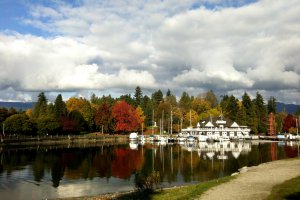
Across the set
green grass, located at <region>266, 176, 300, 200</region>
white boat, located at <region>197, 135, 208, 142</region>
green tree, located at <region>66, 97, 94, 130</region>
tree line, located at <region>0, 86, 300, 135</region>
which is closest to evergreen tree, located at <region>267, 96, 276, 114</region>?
tree line, located at <region>0, 86, 300, 135</region>

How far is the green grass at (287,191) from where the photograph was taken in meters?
20.6

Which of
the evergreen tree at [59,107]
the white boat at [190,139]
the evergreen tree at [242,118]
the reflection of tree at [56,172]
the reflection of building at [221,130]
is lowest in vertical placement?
the reflection of tree at [56,172]

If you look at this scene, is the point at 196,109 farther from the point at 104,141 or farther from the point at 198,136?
the point at 104,141

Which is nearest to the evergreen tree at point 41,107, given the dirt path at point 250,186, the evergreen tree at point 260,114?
the evergreen tree at point 260,114

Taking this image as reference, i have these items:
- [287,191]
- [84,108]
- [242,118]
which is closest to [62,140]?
[84,108]

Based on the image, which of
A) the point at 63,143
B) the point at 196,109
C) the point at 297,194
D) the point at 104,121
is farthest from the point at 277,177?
the point at 196,109

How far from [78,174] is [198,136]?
71.8 m

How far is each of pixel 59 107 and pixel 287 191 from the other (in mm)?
104550

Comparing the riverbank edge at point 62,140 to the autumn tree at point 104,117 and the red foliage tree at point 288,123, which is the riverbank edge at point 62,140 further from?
the red foliage tree at point 288,123

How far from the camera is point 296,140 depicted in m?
112

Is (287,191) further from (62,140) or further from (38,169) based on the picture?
(62,140)

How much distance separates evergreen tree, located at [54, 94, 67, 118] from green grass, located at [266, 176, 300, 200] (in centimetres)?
9991

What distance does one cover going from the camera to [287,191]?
22109mm

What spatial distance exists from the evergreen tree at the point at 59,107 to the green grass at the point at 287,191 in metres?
99.9
